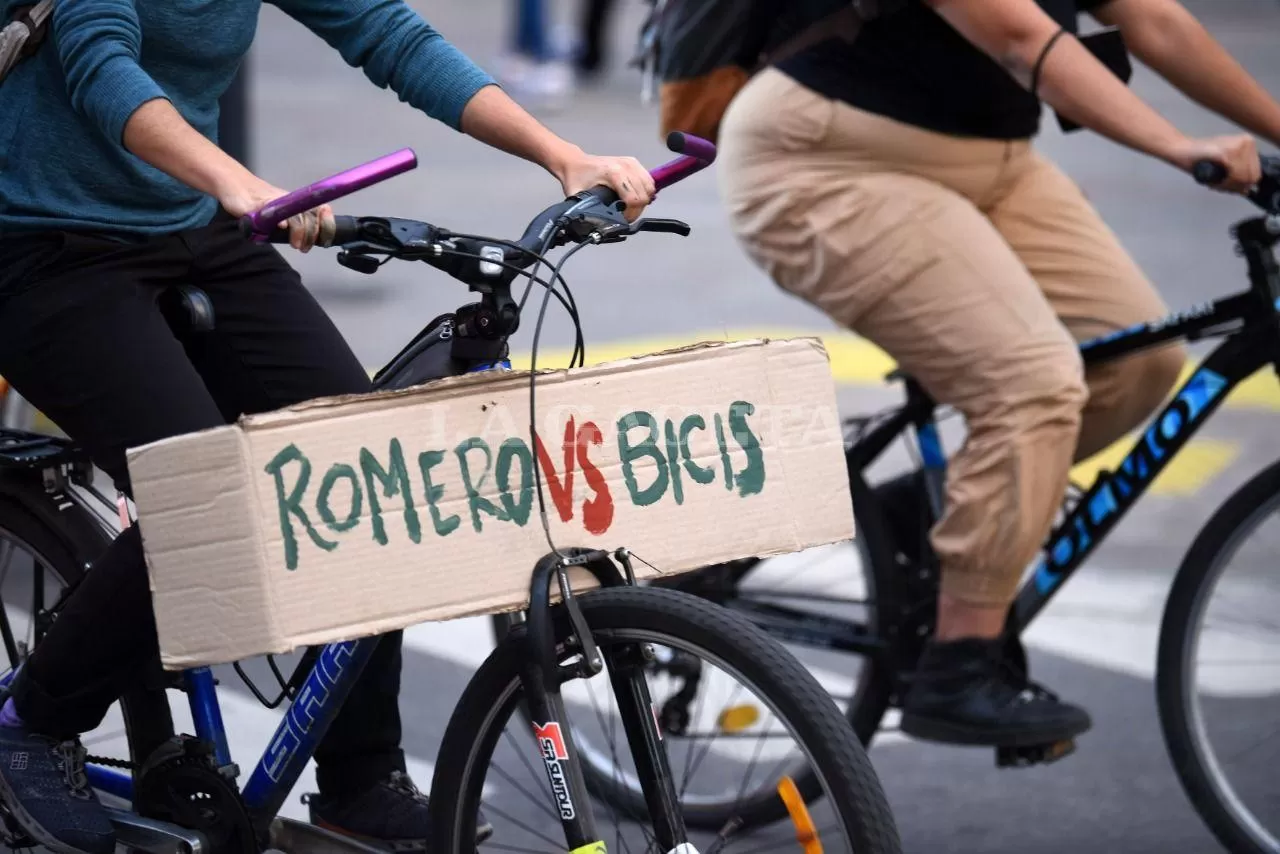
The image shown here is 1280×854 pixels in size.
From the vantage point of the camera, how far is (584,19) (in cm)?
1644

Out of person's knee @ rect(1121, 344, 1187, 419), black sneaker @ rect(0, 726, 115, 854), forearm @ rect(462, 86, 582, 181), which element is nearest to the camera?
forearm @ rect(462, 86, 582, 181)

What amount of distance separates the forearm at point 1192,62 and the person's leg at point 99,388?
6.66 ft

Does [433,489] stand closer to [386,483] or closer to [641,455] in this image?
[386,483]

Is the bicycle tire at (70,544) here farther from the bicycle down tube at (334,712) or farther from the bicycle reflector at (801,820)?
the bicycle reflector at (801,820)

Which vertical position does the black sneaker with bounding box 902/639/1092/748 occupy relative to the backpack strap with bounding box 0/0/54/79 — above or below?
below

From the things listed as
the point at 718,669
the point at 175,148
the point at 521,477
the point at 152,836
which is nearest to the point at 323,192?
the point at 175,148

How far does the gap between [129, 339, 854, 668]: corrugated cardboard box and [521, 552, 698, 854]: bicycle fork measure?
4cm

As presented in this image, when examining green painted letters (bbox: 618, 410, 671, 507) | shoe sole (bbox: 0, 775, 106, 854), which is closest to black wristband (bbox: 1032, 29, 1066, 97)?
green painted letters (bbox: 618, 410, 671, 507)

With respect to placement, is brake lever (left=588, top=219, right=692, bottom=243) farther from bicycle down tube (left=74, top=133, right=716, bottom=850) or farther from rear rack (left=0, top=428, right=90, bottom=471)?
rear rack (left=0, top=428, right=90, bottom=471)

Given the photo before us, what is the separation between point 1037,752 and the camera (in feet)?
12.6

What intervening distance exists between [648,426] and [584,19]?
46.7ft

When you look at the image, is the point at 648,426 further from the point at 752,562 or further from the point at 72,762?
the point at 752,562

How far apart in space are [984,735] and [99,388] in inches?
72.6

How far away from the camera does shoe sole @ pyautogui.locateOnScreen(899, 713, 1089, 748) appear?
376 centimetres
